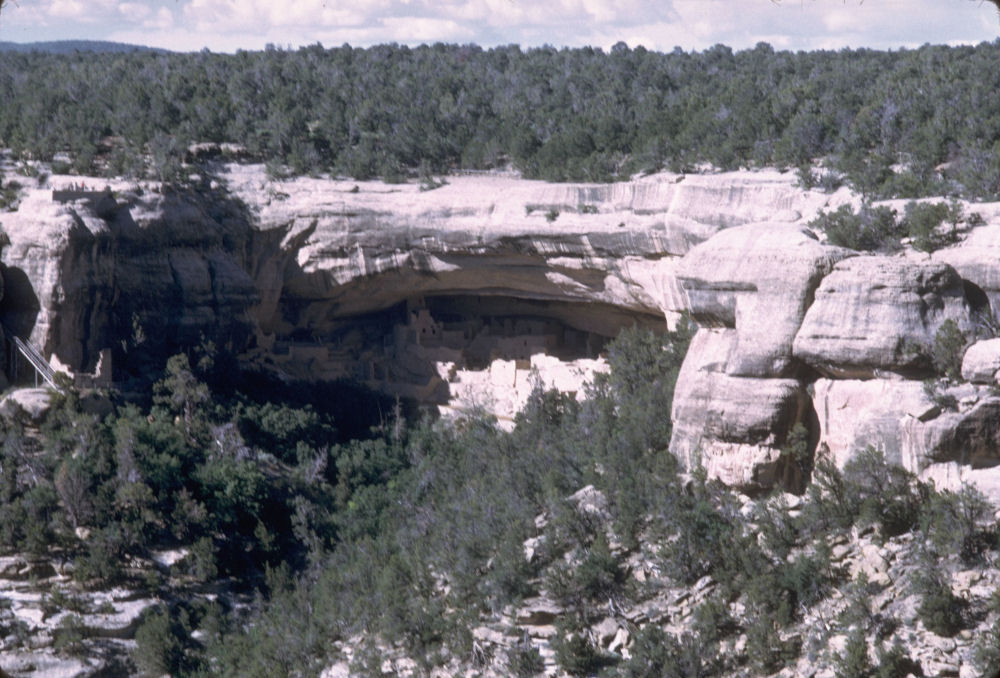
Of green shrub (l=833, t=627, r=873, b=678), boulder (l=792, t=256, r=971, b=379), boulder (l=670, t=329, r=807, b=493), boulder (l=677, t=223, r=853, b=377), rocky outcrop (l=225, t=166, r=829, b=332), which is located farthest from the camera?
rocky outcrop (l=225, t=166, r=829, b=332)

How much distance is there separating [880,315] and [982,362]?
141 cm

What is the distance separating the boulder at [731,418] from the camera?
1830 centimetres

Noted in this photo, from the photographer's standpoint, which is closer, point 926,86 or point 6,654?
point 6,654

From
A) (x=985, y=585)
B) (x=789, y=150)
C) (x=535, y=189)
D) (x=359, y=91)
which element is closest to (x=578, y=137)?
(x=535, y=189)

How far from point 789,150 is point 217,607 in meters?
12.4

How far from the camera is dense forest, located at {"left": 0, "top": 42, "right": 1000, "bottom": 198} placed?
2389cm

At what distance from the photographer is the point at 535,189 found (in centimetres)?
2550

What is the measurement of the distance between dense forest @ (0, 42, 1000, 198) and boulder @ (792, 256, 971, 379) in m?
3.17

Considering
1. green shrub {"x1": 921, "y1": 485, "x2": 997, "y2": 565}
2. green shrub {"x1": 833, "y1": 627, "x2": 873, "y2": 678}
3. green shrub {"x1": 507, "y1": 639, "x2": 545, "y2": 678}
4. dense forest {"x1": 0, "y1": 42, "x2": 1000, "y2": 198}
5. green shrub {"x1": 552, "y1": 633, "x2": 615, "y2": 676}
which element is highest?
dense forest {"x1": 0, "y1": 42, "x2": 1000, "y2": 198}

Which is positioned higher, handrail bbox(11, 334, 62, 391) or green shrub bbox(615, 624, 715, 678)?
handrail bbox(11, 334, 62, 391)

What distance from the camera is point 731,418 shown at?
60.8 feet

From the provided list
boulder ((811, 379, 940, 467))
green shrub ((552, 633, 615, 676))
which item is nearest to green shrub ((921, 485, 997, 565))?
boulder ((811, 379, 940, 467))

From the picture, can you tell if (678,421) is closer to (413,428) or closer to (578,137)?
(413,428)

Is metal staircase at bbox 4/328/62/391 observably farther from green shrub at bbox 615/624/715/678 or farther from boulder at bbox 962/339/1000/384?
boulder at bbox 962/339/1000/384
